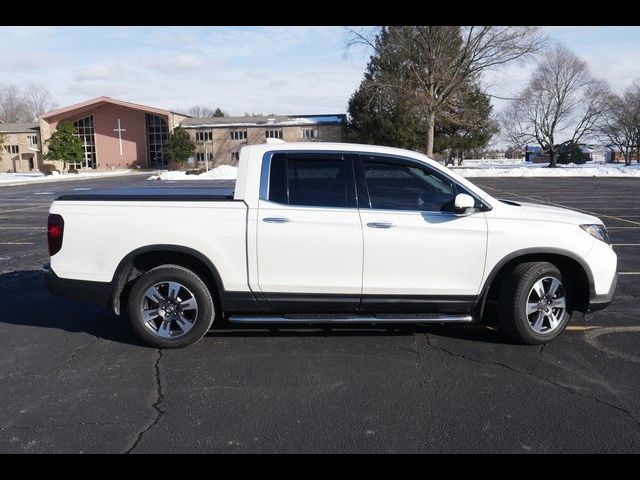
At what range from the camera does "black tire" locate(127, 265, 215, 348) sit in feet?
14.9

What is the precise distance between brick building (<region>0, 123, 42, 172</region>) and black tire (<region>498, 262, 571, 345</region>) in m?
76.5

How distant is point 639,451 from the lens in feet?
9.89

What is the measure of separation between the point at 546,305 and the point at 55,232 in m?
4.59

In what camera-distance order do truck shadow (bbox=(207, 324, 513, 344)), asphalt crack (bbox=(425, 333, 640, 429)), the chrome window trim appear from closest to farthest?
1. asphalt crack (bbox=(425, 333, 640, 429))
2. the chrome window trim
3. truck shadow (bbox=(207, 324, 513, 344))

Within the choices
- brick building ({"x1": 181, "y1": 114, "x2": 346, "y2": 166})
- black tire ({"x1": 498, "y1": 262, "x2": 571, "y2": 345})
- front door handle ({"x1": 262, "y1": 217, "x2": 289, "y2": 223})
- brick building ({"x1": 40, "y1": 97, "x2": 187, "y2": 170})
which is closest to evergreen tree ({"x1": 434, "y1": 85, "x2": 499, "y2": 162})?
brick building ({"x1": 181, "y1": 114, "x2": 346, "y2": 166})

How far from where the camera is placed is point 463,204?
436cm

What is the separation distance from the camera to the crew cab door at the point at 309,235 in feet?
14.5

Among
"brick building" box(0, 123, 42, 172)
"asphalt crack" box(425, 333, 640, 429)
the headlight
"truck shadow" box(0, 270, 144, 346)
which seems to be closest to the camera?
"asphalt crack" box(425, 333, 640, 429)

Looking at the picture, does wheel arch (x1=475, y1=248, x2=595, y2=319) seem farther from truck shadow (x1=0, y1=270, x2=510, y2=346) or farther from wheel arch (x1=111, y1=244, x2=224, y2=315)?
wheel arch (x1=111, y1=244, x2=224, y2=315)

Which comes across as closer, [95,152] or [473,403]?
[473,403]

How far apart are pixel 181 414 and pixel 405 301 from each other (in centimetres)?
214

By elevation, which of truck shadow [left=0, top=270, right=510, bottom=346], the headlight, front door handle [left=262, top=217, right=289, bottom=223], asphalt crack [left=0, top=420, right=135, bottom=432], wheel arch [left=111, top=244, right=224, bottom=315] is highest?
front door handle [left=262, top=217, right=289, bottom=223]
